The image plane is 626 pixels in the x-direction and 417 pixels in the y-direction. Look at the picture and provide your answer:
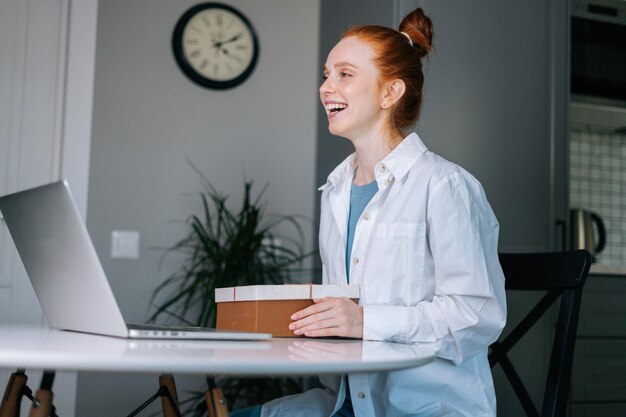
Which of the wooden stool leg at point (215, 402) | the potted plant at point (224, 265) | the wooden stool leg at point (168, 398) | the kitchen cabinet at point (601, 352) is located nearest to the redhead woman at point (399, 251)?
the wooden stool leg at point (168, 398)

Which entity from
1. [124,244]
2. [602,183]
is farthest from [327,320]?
[602,183]

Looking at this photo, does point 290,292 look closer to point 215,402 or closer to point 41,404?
point 215,402

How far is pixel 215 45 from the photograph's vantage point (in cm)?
348

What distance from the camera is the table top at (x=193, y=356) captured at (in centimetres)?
90

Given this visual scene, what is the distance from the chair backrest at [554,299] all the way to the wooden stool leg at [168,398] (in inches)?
31.3

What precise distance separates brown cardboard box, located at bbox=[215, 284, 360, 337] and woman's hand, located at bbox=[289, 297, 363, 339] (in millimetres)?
14

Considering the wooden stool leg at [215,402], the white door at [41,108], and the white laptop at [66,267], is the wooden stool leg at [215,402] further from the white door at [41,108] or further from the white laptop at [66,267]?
the white door at [41,108]

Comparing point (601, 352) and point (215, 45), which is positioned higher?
point (215, 45)

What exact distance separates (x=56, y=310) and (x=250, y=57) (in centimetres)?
226

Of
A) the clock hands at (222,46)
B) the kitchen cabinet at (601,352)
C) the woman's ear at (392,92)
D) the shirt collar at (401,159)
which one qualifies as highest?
the clock hands at (222,46)

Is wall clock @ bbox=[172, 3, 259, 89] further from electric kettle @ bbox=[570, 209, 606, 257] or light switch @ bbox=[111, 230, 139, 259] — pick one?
electric kettle @ bbox=[570, 209, 606, 257]

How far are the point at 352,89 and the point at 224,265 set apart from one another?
Result: 1.46 metres

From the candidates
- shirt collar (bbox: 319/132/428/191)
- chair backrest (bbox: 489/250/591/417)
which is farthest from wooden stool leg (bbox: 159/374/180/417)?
chair backrest (bbox: 489/250/591/417)

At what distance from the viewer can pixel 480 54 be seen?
3.08 meters
